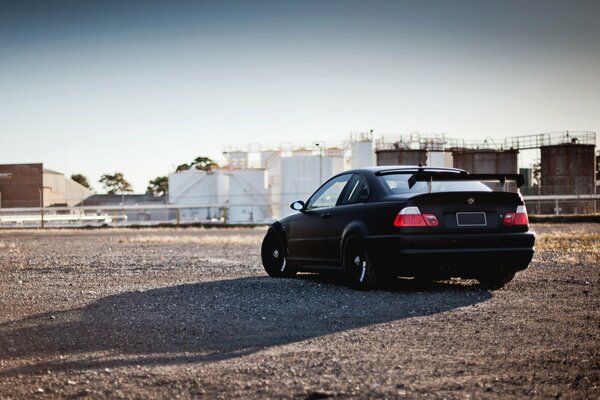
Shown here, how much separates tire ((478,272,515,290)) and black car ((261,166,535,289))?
0.04 ft

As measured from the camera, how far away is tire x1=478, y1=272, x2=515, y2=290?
10.5 m

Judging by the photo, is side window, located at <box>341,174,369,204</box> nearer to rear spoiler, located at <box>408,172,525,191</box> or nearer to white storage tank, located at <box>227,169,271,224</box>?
rear spoiler, located at <box>408,172,525,191</box>

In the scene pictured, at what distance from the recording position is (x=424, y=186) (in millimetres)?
10109

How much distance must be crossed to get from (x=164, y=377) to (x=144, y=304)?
4098 mm

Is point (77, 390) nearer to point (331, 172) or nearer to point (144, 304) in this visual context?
point (144, 304)

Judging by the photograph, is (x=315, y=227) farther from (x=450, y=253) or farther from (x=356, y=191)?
(x=450, y=253)

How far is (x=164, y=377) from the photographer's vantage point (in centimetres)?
539

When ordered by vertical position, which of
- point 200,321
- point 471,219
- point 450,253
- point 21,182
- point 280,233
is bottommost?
point 200,321

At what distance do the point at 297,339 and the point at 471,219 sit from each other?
364 cm

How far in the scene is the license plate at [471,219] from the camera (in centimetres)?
971

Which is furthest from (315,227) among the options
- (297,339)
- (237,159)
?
(237,159)

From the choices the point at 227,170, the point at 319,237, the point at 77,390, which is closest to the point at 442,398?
the point at 77,390

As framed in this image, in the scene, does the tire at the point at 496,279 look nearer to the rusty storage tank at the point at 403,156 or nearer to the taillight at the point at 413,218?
the taillight at the point at 413,218

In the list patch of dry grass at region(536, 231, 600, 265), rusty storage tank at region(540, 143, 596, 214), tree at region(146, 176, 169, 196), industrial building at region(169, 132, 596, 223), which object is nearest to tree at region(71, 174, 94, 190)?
tree at region(146, 176, 169, 196)
